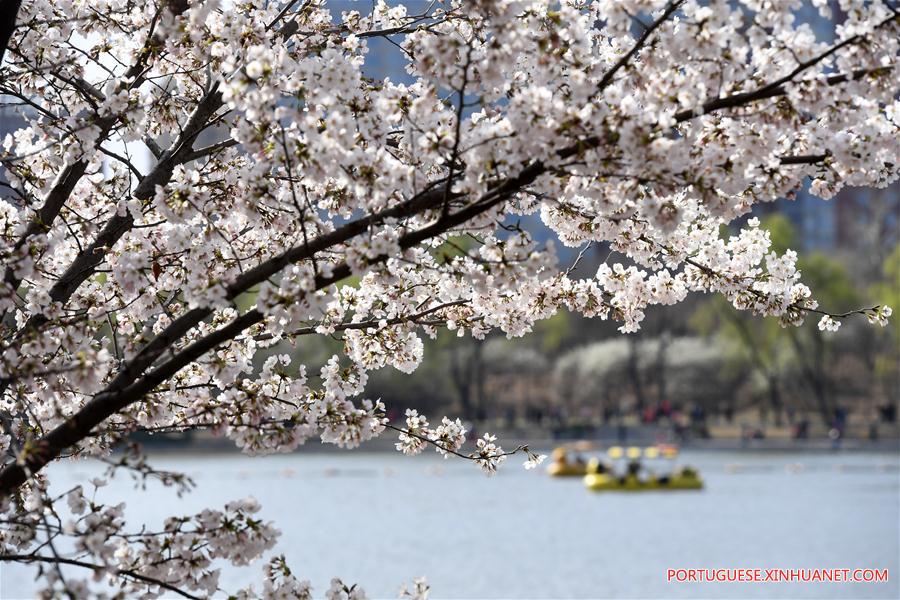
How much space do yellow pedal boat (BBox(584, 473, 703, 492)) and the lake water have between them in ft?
1.18

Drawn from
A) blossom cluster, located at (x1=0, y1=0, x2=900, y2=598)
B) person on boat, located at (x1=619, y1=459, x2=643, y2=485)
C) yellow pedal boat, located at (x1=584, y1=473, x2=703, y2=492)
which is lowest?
yellow pedal boat, located at (x1=584, y1=473, x2=703, y2=492)

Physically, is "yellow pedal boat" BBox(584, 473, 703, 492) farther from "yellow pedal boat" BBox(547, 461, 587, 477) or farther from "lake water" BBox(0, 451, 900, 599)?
"yellow pedal boat" BBox(547, 461, 587, 477)

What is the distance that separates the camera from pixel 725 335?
67.7m

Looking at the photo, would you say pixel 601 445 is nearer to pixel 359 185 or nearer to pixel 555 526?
pixel 555 526

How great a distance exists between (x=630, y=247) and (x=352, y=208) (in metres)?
1.57

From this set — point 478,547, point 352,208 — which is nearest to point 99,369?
point 352,208

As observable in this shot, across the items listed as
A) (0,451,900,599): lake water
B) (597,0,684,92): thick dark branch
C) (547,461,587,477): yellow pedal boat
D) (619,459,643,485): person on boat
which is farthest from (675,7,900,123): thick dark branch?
(547,461,587,477): yellow pedal boat

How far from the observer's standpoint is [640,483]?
39.2m

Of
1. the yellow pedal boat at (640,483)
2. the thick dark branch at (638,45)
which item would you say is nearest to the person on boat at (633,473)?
the yellow pedal boat at (640,483)

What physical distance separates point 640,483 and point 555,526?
21.5 feet

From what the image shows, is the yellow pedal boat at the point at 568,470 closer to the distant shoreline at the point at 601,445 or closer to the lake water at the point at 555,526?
the lake water at the point at 555,526

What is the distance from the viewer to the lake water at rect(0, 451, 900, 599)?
2581 cm

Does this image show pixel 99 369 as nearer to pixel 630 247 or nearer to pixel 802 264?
pixel 630 247

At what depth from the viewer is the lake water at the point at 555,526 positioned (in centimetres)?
2581
